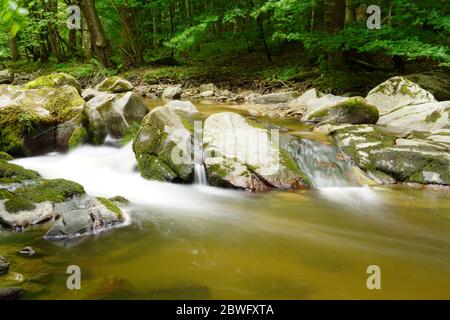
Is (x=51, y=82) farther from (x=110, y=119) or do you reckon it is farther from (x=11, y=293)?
(x=11, y=293)

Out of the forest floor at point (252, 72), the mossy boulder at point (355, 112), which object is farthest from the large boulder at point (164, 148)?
the forest floor at point (252, 72)

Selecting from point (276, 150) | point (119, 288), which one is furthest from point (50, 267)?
point (276, 150)

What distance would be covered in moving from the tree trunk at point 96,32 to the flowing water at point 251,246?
39.5 feet

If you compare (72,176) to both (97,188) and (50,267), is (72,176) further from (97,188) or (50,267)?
(50,267)

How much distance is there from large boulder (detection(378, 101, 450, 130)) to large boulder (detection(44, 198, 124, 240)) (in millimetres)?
6688

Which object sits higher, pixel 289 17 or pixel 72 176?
pixel 289 17

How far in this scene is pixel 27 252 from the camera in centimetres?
379

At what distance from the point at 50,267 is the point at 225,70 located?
14.1 metres

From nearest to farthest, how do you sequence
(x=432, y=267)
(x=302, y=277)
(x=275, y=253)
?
(x=302, y=277) < (x=432, y=267) < (x=275, y=253)

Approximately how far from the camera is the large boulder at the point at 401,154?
20.8 ft

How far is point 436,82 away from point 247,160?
285 inches

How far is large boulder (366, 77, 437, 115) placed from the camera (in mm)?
9461

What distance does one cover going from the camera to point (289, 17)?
12.5 metres

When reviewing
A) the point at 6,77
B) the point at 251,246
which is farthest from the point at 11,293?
the point at 6,77
